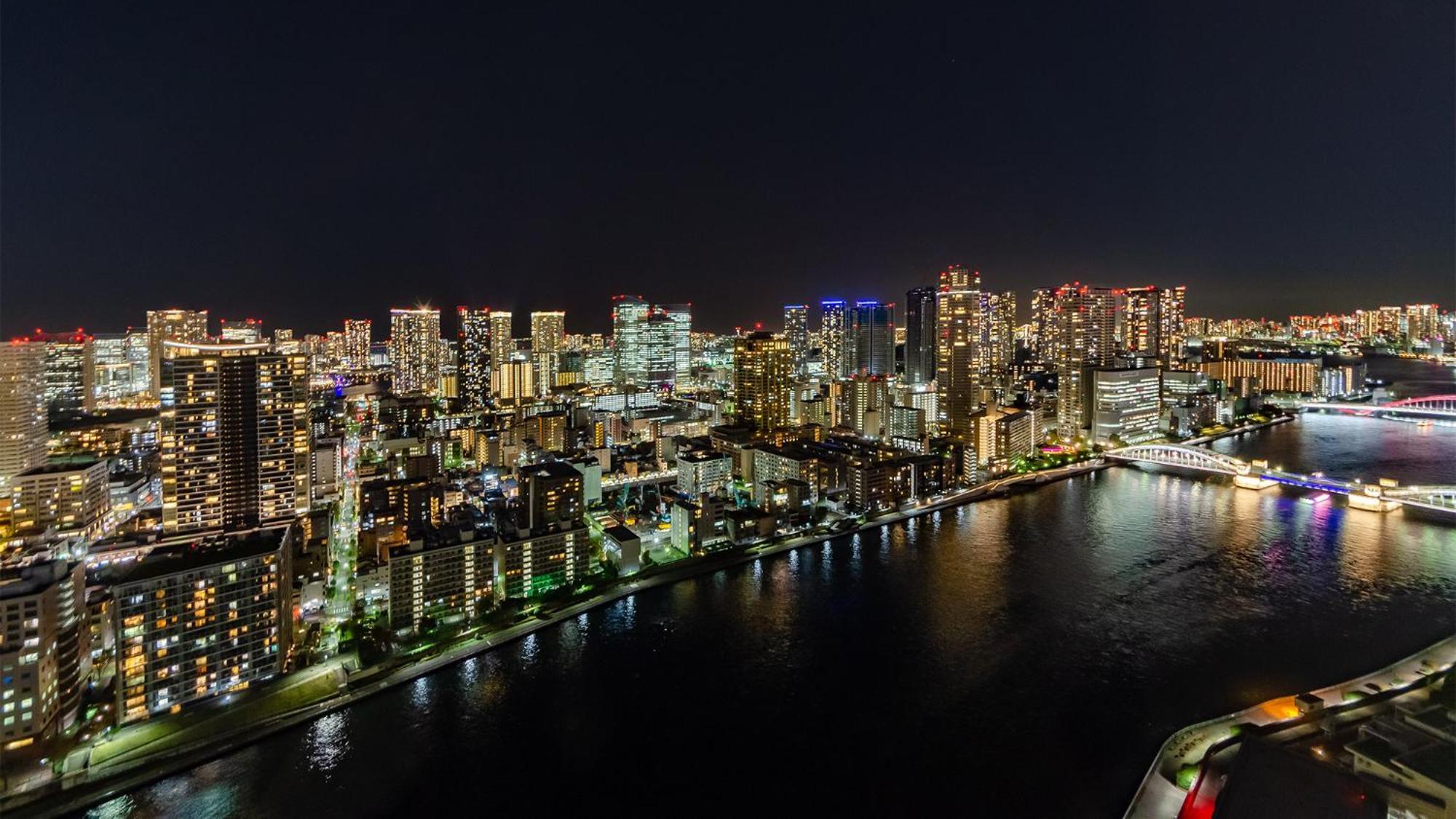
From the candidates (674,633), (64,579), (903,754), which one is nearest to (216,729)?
(64,579)

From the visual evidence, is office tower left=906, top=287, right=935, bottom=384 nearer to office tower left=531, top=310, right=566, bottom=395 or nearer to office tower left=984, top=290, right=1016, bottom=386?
office tower left=984, top=290, right=1016, bottom=386

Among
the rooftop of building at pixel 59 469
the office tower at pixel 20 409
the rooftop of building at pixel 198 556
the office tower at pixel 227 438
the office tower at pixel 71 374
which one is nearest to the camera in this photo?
the rooftop of building at pixel 198 556

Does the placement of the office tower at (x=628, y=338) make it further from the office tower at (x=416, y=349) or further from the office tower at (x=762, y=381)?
the office tower at (x=762, y=381)

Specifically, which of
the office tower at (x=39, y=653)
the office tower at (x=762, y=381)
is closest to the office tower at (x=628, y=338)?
the office tower at (x=762, y=381)

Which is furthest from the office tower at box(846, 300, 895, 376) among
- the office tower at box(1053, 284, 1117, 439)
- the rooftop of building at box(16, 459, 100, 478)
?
the rooftop of building at box(16, 459, 100, 478)

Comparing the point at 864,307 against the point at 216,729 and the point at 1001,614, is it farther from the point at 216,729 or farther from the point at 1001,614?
the point at 216,729

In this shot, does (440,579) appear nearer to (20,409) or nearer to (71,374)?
(20,409)

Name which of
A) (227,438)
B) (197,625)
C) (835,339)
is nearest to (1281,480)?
(197,625)
